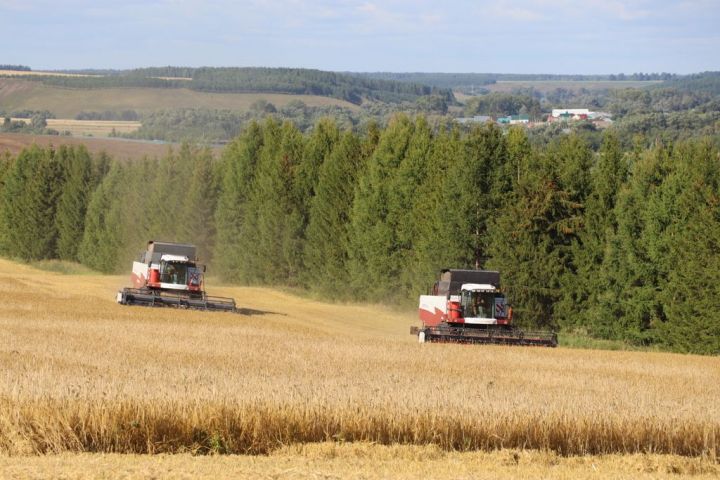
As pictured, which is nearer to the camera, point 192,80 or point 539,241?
point 539,241

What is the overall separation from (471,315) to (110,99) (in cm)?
11881

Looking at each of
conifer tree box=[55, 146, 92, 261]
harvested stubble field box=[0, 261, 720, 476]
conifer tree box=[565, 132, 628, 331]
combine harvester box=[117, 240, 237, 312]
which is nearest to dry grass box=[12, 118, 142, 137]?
conifer tree box=[55, 146, 92, 261]

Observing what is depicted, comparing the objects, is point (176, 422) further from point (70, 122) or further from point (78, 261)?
point (70, 122)

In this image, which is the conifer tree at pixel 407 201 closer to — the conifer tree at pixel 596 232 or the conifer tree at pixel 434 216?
the conifer tree at pixel 434 216

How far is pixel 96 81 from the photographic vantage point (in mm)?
170125

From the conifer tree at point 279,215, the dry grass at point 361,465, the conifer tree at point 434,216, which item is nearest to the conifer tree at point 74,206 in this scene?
the conifer tree at point 279,215

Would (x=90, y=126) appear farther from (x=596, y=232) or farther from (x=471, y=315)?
(x=471, y=315)

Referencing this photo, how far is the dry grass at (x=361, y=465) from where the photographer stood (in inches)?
625

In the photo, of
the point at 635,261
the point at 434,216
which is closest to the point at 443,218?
the point at 434,216

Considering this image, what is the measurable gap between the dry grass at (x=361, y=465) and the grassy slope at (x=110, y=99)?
126030 millimetres

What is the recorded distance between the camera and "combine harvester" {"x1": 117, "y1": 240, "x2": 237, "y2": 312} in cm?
5156

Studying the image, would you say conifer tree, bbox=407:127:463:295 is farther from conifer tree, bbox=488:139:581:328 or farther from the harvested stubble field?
the harvested stubble field

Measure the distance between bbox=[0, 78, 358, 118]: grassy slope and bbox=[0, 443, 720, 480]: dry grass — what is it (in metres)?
126

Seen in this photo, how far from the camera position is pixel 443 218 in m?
63.3
